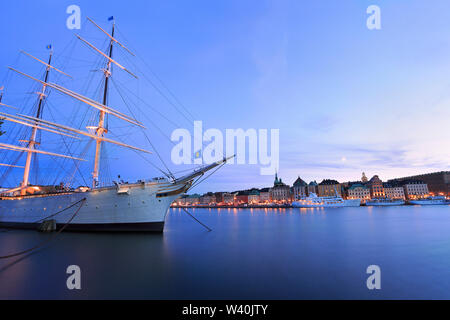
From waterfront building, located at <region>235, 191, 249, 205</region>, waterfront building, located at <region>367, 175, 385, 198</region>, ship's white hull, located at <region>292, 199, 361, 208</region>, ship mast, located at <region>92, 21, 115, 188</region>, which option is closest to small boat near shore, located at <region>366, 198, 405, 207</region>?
waterfront building, located at <region>367, 175, 385, 198</region>

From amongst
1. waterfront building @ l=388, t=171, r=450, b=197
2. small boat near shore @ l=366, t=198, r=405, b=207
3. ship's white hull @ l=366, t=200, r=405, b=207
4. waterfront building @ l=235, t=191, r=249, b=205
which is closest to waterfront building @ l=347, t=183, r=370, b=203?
small boat near shore @ l=366, t=198, r=405, b=207

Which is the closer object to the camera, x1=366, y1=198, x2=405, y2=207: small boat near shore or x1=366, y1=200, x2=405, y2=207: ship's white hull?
x1=366, y1=200, x2=405, y2=207: ship's white hull

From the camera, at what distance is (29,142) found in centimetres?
3014

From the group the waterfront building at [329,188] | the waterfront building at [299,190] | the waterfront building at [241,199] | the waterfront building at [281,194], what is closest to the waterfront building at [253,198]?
the waterfront building at [241,199]

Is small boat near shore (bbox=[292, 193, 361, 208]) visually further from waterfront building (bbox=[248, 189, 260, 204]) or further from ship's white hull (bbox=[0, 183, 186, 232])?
ship's white hull (bbox=[0, 183, 186, 232])

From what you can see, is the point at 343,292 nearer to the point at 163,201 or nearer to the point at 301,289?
the point at 301,289

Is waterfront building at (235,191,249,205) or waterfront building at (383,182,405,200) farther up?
waterfront building at (383,182,405,200)

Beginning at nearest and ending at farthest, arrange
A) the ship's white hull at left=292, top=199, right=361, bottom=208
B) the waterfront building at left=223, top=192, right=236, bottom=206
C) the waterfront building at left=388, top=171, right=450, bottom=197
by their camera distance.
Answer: the ship's white hull at left=292, top=199, right=361, bottom=208 → the waterfront building at left=388, top=171, right=450, bottom=197 → the waterfront building at left=223, top=192, right=236, bottom=206

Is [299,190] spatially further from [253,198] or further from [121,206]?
[121,206]

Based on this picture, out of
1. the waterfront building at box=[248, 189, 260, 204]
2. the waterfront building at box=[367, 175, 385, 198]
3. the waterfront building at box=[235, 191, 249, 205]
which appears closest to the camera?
the waterfront building at box=[367, 175, 385, 198]

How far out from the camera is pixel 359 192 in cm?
12506

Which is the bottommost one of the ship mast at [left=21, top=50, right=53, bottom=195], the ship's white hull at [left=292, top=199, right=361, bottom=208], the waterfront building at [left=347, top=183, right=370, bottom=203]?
the ship's white hull at [left=292, top=199, right=361, bottom=208]

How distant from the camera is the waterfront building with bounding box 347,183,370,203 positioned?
4860 inches

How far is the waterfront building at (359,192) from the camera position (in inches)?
4860
